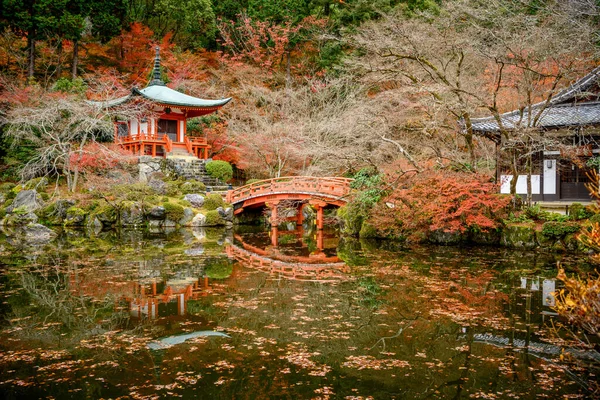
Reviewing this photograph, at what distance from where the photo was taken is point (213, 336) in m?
6.71

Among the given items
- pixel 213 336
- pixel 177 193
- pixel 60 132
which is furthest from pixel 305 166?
pixel 213 336

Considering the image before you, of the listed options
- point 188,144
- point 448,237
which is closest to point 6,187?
point 188,144

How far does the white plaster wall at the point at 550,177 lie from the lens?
1745cm

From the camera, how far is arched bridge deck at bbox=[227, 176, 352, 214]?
1917 cm

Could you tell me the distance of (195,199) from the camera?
22688 millimetres

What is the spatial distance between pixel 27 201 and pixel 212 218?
7665 millimetres

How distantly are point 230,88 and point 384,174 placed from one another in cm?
1592

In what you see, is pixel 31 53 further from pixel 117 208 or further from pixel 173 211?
pixel 173 211

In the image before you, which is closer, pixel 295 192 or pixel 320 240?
pixel 320 240

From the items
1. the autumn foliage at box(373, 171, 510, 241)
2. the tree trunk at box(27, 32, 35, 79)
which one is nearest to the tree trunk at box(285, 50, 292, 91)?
the tree trunk at box(27, 32, 35, 79)

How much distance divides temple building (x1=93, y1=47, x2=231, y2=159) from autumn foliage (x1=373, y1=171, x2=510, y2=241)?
13.2 metres

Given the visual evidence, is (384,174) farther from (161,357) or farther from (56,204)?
(56,204)

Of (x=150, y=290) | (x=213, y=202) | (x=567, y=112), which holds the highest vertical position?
(x=567, y=112)

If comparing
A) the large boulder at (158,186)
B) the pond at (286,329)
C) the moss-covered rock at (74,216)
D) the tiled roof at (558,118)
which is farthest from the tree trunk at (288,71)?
the pond at (286,329)
